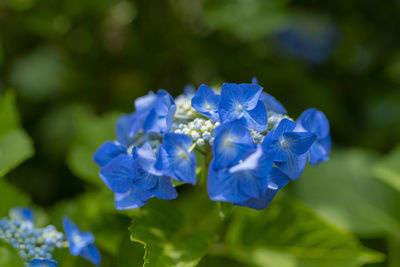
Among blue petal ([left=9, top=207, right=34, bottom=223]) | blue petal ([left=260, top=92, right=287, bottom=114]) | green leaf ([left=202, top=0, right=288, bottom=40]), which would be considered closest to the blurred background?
green leaf ([left=202, top=0, right=288, bottom=40])

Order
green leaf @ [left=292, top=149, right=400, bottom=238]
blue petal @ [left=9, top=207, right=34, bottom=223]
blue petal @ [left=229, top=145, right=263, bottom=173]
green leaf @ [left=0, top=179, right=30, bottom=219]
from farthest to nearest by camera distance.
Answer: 1. green leaf @ [left=292, top=149, right=400, bottom=238]
2. green leaf @ [left=0, top=179, right=30, bottom=219]
3. blue petal @ [left=9, top=207, right=34, bottom=223]
4. blue petal @ [left=229, top=145, right=263, bottom=173]

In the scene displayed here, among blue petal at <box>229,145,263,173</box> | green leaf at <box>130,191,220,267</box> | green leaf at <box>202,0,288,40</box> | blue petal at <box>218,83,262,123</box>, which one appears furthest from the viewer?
green leaf at <box>202,0,288,40</box>

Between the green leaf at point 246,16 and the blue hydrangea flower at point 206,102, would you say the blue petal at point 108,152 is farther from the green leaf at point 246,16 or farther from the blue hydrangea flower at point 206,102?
the green leaf at point 246,16

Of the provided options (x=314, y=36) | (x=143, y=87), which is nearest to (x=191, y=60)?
(x=143, y=87)

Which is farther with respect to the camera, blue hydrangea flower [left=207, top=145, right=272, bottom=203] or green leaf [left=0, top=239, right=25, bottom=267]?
green leaf [left=0, top=239, right=25, bottom=267]

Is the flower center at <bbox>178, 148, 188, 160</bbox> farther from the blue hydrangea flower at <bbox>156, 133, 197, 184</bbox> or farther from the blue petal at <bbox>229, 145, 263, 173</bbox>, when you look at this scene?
the blue petal at <bbox>229, 145, 263, 173</bbox>

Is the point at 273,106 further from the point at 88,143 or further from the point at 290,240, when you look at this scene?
the point at 88,143
